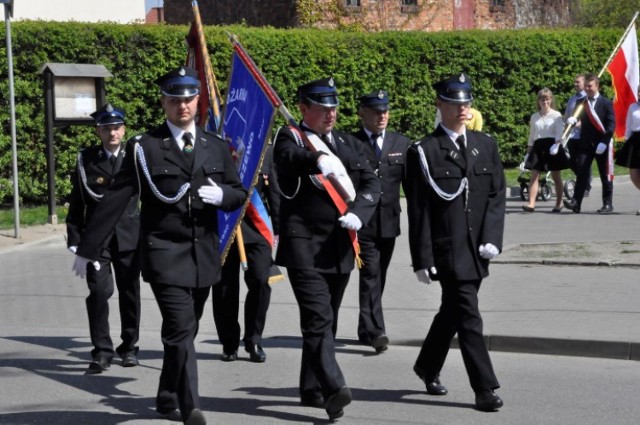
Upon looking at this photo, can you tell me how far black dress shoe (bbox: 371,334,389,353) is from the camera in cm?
919

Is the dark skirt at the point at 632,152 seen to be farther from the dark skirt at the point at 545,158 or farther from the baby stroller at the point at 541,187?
the baby stroller at the point at 541,187

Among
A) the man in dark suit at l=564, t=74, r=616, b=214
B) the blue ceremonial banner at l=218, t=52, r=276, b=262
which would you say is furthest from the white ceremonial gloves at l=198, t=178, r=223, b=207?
the man in dark suit at l=564, t=74, r=616, b=214

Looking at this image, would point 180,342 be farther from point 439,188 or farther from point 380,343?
point 380,343

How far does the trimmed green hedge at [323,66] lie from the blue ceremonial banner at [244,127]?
28.4 ft

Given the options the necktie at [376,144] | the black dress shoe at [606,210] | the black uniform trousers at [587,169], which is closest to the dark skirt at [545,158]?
the black uniform trousers at [587,169]

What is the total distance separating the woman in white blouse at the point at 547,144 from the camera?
672 inches

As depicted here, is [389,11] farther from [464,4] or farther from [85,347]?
[85,347]

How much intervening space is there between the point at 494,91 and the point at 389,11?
7907mm

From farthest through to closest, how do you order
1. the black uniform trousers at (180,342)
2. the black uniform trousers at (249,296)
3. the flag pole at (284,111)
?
1. the black uniform trousers at (249,296)
2. the flag pole at (284,111)
3. the black uniform trousers at (180,342)

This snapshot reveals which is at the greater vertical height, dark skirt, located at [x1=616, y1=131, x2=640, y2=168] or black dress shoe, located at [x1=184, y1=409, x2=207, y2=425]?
dark skirt, located at [x1=616, y1=131, x2=640, y2=168]

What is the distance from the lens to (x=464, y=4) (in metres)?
32.7

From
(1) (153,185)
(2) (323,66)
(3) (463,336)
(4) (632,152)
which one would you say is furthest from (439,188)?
(2) (323,66)

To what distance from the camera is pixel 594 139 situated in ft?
56.9

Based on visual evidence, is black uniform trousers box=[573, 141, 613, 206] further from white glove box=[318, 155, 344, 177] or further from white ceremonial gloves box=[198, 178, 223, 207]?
white ceremonial gloves box=[198, 178, 223, 207]
